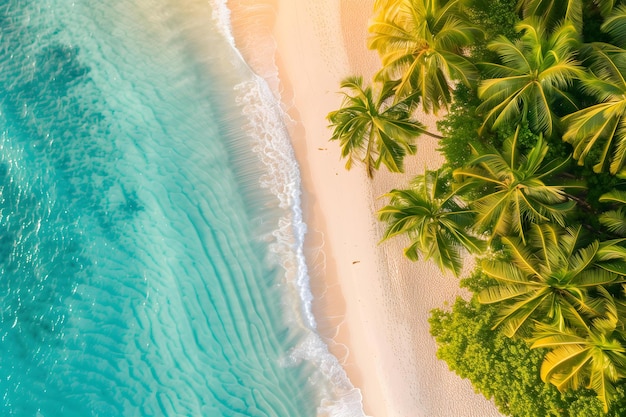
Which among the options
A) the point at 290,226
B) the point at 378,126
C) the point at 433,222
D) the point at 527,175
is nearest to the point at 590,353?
the point at 527,175

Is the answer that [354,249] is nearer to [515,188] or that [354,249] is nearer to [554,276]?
[515,188]

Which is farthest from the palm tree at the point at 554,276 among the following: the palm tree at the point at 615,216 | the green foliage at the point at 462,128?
the green foliage at the point at 462,128

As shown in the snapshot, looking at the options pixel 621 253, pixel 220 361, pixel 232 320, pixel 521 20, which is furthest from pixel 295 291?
pixel 521 20

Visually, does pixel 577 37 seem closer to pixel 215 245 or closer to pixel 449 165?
pixel 449 165

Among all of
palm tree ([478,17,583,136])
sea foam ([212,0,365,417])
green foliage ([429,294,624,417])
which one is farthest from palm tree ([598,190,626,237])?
sea foam ([212,0,365,417])

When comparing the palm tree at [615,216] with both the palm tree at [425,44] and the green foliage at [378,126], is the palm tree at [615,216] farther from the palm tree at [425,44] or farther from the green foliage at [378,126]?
the green foliage at [378,126]
